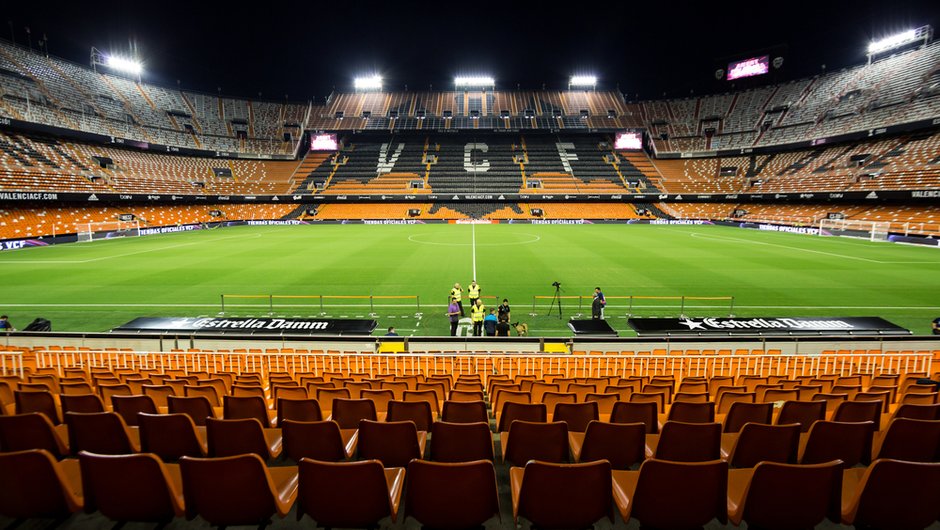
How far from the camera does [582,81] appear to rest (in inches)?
3442

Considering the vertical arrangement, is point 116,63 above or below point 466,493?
above

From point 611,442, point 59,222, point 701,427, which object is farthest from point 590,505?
point 59,222

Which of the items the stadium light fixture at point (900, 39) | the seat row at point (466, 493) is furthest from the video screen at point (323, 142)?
the stadium light fixture at point (900, 39)

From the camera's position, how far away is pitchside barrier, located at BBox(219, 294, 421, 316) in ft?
53.6

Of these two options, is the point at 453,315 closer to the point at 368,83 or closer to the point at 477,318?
the point at 477,318

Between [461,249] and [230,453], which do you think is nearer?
[230,453]

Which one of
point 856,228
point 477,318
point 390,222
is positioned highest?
point 390,222

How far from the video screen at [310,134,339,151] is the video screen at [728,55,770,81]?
72.6 metres

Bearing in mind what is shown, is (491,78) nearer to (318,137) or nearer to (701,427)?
(318,137)

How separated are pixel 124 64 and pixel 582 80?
8027 cm

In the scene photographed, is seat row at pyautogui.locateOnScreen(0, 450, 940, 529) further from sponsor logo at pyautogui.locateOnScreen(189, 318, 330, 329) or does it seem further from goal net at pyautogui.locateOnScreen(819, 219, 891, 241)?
goal net at pyautogui.locateOnScreen(819, 219, 891, 241)

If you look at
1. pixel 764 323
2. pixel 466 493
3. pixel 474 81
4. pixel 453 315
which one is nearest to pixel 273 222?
pixel 474 81

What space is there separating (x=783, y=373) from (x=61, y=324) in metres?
21.9

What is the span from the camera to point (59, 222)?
40812mm
